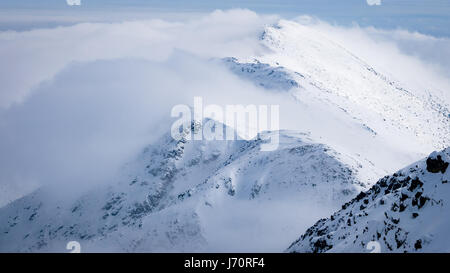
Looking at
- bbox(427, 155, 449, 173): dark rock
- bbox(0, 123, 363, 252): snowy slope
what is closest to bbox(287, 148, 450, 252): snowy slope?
bbox(427, 155, 449, 173): dark rock

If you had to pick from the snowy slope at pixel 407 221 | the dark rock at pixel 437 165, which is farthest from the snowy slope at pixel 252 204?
the dark rock at pixel 437 165

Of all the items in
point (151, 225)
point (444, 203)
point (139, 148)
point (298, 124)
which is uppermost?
point (444, 203)

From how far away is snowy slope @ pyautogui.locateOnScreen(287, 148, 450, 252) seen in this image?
17.5 m

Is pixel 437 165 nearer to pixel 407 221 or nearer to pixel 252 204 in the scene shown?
pixel 407 221

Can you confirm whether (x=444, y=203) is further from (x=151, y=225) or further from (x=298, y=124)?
(x=298, y=124)

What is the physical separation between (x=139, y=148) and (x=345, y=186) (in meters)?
137

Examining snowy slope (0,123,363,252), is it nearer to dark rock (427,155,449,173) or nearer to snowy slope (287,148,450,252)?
snowy slope (287,148,450,252)

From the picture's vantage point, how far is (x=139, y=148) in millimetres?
180875

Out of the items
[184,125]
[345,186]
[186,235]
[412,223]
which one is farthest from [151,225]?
[184,125]

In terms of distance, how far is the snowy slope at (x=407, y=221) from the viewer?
57.5 feet

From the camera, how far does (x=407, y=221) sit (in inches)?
792

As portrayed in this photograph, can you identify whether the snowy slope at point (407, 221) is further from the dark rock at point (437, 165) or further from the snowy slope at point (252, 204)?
the snowy slope at point (252, 204)
